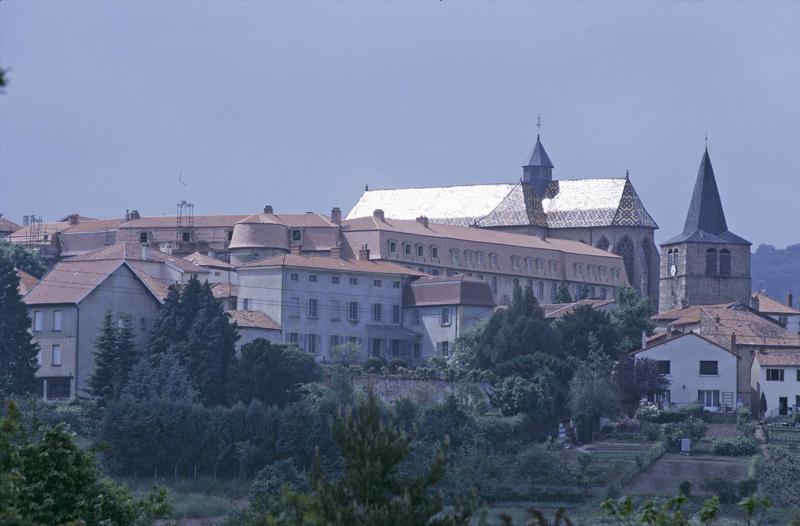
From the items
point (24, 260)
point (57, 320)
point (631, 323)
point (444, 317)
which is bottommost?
point (57, 320)

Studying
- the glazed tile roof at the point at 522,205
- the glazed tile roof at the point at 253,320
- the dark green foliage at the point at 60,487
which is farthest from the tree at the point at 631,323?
the dark green foliage at the point at 60,487

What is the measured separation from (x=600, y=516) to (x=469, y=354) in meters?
34.2

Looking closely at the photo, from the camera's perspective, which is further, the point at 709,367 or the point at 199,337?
the point at 709,367

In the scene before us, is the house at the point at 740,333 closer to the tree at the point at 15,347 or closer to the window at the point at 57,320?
the window at the point at 57,320

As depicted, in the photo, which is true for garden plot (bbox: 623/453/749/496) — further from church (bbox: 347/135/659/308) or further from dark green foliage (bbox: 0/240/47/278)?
church (bbox: 347/135/659/308)

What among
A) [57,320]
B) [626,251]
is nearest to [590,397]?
[57,320]

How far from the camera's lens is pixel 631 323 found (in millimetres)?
107938

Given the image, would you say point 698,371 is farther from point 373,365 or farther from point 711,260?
point 711,260

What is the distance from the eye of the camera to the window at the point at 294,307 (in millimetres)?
104750

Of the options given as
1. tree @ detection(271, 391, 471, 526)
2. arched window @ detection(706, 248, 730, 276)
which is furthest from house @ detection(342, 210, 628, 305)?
tree @ detection(271, 391, 471, 526)

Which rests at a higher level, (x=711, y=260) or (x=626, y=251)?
(x=626, y=251)

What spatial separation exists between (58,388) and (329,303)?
18.6 meters

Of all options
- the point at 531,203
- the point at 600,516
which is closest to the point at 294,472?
the point at 600,516

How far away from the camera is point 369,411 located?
98.0ft
